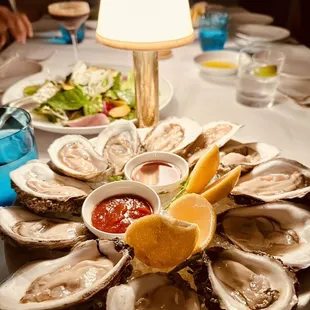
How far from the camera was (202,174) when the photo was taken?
0.89 m

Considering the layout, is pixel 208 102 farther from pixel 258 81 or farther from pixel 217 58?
pixel 217 58

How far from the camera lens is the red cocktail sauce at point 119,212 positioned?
0.83 m

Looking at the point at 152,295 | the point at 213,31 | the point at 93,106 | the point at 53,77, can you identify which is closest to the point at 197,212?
the point at 152,295

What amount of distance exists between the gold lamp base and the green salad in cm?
12

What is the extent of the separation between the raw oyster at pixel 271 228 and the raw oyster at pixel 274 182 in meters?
0.03

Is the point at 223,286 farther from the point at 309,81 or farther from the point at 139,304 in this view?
the point at 309,81

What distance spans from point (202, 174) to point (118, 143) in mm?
322

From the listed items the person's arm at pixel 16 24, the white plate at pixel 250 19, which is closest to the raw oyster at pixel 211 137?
the person's arm at pixel 16 24

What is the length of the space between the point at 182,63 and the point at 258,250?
4.02ft

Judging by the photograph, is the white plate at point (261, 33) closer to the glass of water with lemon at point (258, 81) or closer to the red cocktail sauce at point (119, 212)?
the glass of water with lemon at point (258, 81)

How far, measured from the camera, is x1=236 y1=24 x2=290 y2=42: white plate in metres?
2.03

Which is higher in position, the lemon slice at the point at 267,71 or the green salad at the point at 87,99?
the lemon slice at the point at 267,71

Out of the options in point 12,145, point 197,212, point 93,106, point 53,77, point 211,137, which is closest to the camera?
point 197,212

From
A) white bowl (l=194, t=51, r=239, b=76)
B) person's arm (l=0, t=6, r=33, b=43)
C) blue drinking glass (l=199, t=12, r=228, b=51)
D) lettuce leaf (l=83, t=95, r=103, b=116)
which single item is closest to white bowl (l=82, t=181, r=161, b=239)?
lettuce leaf (l=83, t=95, r=103, b=116)
